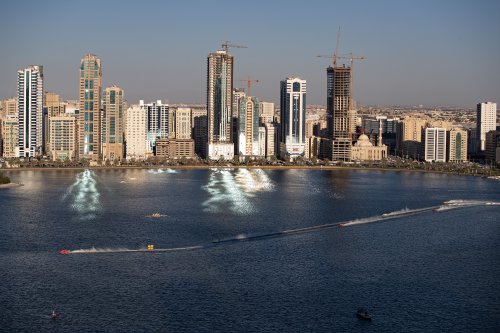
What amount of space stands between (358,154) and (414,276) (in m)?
22.0

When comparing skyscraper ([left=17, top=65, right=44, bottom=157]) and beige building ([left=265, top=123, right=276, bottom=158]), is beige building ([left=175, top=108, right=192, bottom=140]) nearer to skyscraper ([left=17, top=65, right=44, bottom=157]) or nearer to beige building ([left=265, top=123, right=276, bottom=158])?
beige building ([left=265, top=123, right=276, bottom=158])

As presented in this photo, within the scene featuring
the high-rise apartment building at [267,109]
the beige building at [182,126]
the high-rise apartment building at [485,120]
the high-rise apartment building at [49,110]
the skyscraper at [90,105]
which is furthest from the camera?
the high-rise apartment building at [267,109]

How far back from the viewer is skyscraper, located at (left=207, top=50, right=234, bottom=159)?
29281 millimetres

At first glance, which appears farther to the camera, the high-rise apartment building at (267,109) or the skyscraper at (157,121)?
the high-rise apartment building at (267,109)

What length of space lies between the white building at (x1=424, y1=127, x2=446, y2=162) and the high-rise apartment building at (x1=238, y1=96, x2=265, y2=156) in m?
6.87

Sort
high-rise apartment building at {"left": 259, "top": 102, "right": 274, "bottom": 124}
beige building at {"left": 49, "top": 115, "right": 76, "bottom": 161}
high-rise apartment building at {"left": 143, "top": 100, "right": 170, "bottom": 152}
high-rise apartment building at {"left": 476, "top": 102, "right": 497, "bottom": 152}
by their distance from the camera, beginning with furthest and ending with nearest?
1. high-rise apartment building at {"left": 259, "top": 102, "right": 274, "bottom": 124}
2. high-rise apartment building at {"left": 476, "top": 102, "right": 497, "bottom": 152}
3. high-rise apartment building at {"left": 143, "top": 100, "right": 170, "bottom": 152}
4. beige building at {"left": 49, "top": 115, "right": 76, "bottom": 161}

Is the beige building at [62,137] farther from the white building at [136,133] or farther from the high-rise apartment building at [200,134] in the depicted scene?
the high-rise apartment building at [200,134]

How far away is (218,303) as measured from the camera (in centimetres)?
743

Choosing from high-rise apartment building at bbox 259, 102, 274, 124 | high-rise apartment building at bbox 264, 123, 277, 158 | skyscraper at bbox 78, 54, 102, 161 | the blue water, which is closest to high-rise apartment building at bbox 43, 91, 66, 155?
skyscraper at bbox 78, 54, 102, 161

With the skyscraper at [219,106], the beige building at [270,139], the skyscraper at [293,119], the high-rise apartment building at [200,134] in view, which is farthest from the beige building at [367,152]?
the high-rise apartment building at [200,134]

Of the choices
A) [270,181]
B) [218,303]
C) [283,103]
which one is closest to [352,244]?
[218,303]

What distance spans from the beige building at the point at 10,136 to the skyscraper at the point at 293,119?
10436 millimetres

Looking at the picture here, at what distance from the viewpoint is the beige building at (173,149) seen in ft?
98.1

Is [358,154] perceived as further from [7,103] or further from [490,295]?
[490,295]
